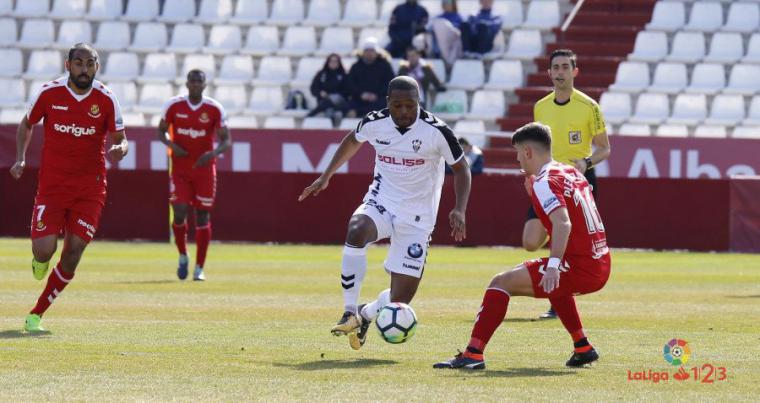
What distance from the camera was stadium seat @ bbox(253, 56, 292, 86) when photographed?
98.9 feet

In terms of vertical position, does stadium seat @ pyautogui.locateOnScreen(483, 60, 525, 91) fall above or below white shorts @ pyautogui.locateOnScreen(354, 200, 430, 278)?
above

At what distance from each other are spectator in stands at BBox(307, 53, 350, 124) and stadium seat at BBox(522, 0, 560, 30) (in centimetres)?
477

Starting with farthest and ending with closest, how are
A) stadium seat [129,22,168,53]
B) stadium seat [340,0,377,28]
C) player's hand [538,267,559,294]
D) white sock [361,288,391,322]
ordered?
stadium seat [129,22,168,53]
stadium seat [340,0,377,28]
white sock [361,288,391,322]
player's hand [538,267,559,294]

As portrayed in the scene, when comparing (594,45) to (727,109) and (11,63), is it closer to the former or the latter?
(727,109)

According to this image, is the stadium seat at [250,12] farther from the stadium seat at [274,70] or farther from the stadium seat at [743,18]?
the stadium seat at [743,18]

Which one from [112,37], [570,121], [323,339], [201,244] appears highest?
[112,37]

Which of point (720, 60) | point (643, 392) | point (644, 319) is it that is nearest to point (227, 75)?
point (720, 60)

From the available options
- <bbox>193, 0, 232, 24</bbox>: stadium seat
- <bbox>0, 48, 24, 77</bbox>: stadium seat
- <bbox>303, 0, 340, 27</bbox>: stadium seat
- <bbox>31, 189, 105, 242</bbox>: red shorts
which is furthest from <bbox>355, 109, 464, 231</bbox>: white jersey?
<bbox>193, 0, 232, 24</bbox>: stadium seat

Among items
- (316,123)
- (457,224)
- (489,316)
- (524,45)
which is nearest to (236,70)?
(316,123)

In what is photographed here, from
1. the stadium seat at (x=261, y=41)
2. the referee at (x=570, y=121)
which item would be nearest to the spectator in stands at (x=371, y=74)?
the stadium seat at (x=261, y=41)

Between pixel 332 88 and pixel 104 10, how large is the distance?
22.2 ft

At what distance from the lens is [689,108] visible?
1138 inches

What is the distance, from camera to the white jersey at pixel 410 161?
11.0 metres

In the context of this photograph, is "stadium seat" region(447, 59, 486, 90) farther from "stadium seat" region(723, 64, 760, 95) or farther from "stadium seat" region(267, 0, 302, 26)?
"stadium seat" region(723, 64, 760, 95)
